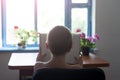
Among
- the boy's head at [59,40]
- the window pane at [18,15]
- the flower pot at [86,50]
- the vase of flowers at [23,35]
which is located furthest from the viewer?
the window pane at [18,15]

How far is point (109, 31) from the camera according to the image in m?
3.85

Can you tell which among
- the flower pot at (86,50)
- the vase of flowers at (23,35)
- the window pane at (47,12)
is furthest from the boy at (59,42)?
the window pane at (47,12)

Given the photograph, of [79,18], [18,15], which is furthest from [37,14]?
[79,18]

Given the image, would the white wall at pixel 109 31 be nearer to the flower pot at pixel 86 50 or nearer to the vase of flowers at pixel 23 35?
the flower pot at pixel 86 50

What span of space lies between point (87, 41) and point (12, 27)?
1351mm

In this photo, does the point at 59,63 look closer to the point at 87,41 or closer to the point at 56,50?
the point at 56,50

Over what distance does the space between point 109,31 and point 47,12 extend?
3.43 ft

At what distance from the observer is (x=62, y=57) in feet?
5.21

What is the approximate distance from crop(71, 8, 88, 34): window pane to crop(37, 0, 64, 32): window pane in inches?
9.4

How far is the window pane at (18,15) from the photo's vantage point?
12.8 ft

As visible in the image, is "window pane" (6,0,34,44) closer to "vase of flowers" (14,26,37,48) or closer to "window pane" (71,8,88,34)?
"vase of flowers" (14,26,37,48)

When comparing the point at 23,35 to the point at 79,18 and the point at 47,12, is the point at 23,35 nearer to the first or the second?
the point at 47,12

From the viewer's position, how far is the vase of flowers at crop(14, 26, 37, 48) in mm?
3778

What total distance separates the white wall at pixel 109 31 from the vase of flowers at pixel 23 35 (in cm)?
103
